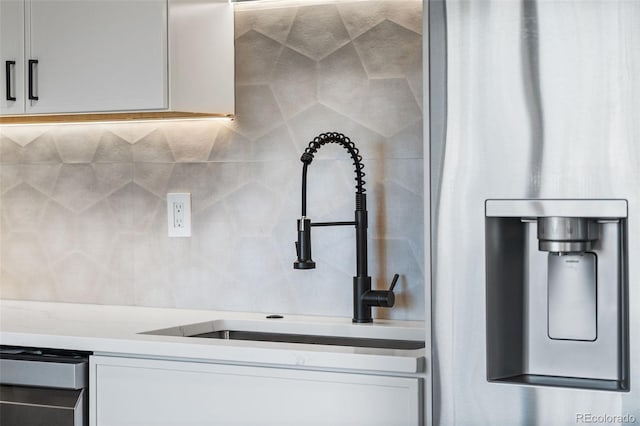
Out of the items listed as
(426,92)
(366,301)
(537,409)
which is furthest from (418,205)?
(537,409)

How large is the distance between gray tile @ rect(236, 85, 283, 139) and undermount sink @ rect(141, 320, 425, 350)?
1.83 feet

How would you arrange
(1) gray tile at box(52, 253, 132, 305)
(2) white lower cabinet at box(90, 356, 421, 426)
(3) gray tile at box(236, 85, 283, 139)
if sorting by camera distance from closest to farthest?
(2) white lower cabinet at box(90, 356, 421, 426)
(3) gray tile at box(236, 85, 283, 139)
(1) gray tile at box(52, 253, 132, 305)

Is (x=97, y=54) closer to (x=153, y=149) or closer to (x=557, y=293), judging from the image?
(x=153, y=149)

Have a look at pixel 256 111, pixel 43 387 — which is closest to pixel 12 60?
pixel 256 111

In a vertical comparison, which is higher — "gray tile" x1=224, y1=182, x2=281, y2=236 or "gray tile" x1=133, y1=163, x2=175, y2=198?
"gray tile" x1=133, y1=163, x2=175, y2=198

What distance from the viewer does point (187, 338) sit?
2.14m

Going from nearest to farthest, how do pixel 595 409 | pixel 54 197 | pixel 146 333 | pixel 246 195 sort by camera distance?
pixel 595 409, pixel 146 333, pixel 246 195, pixel 54 197

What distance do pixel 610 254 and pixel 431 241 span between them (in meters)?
0.33

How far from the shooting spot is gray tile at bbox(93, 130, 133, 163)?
2.86 meters

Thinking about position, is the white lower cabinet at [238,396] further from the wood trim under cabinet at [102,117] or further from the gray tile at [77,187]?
the gray tile at [77,187]

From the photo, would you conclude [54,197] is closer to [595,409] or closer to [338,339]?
[338,339]

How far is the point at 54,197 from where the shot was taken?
298cm

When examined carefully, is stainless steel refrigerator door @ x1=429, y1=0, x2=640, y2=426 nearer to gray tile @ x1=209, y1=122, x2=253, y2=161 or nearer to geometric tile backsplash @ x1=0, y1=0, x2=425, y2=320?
geometric tile backsplash @ x1=0, y1=0, x2=425, y2=320

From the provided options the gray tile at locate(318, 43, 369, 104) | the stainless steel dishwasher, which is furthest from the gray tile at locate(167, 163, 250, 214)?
the stainless steel dishwasher
